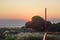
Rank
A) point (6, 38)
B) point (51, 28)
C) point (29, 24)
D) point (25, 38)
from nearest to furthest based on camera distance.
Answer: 1. point (25, 38)
2. point (6, 38)
3. point (51, 28)
4. point (29, 24)

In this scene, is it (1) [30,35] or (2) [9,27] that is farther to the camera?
(2) [9,27]

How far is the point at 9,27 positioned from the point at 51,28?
2.10 meters

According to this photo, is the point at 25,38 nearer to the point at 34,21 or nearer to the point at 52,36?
the point at 52,36

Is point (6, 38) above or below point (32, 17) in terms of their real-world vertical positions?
below

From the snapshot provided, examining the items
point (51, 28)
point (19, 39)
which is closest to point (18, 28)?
point (51, 28)

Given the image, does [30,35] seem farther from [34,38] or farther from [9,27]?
[9,27]

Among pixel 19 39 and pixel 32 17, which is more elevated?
pixel 32 17

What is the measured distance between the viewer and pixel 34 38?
8039mm

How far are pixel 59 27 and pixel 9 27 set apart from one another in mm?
2332

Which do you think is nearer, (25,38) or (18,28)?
(25,38)

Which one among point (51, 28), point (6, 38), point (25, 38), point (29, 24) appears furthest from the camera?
point (29, 24)

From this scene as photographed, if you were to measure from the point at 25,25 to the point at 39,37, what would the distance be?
2.30 metres

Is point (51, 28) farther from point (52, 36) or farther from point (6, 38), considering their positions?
point (6, 38)

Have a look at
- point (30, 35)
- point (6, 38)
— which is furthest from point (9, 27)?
point (30, 35)
